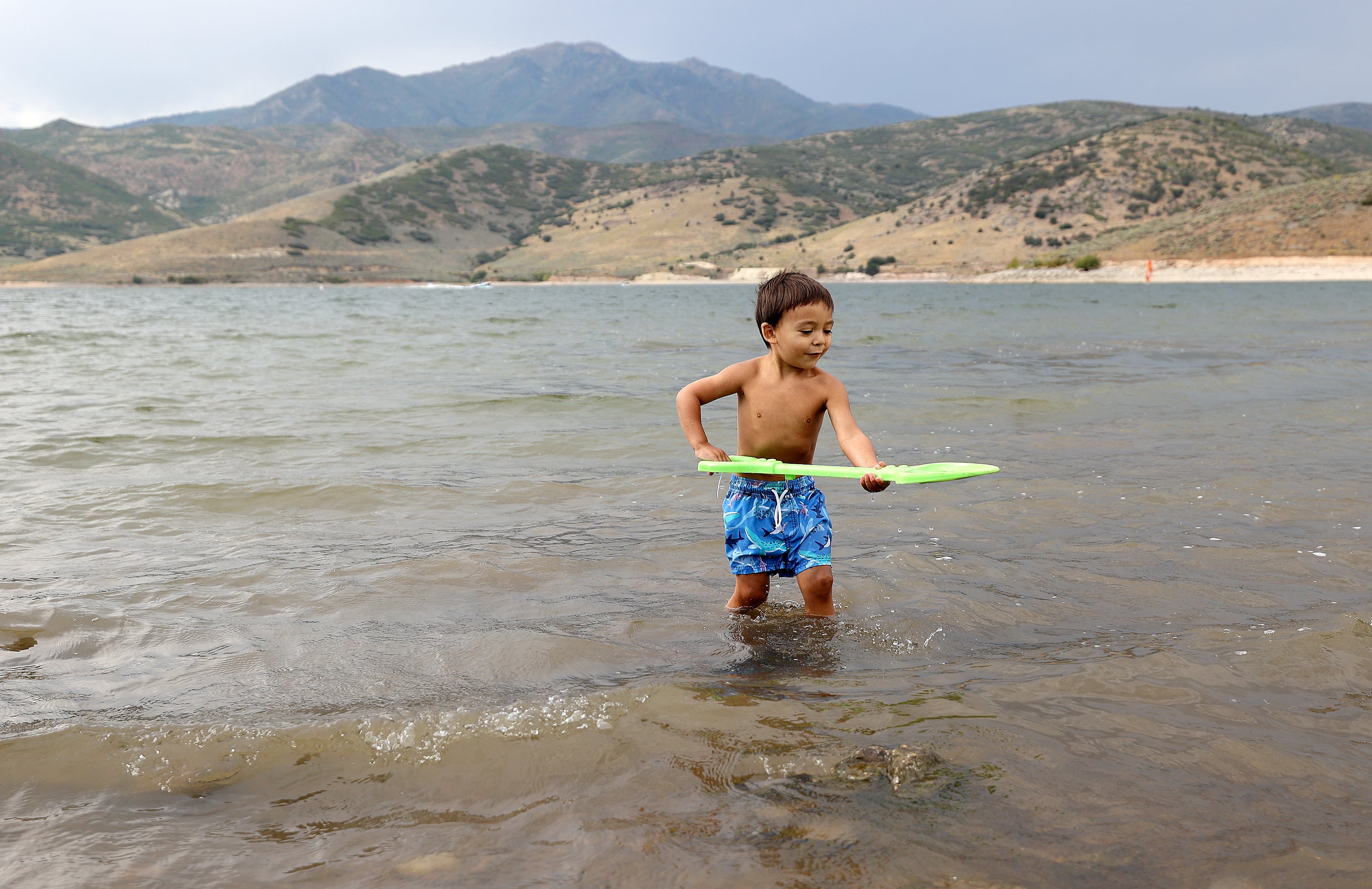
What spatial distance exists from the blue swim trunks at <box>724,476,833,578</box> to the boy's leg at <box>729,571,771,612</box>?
7cm

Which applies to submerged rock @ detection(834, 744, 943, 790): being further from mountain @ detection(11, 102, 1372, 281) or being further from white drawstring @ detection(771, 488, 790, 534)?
mountain @ detection(11, 102, 1372, 281)

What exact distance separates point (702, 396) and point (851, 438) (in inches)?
25.5

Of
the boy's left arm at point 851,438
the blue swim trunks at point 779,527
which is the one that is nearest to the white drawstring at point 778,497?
the blue swim trunks at point 779,527

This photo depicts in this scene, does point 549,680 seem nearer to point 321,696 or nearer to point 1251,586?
→ point 321,696

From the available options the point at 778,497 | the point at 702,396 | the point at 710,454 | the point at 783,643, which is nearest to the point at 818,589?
the point at 783,643

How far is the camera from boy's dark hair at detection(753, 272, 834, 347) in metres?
3.65

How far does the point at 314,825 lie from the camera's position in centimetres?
243

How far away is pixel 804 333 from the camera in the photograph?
371 cm

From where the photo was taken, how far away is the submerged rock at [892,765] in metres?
2.54

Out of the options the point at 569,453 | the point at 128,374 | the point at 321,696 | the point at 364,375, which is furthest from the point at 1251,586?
the point at 128,374

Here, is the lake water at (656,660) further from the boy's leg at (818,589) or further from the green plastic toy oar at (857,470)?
the green plastic toy oar at (857,470)

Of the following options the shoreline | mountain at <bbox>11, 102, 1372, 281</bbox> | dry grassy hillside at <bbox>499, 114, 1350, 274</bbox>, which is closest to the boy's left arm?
the shoreline

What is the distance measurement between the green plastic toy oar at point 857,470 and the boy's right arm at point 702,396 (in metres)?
0.13

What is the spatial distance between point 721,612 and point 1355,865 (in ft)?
8.04
